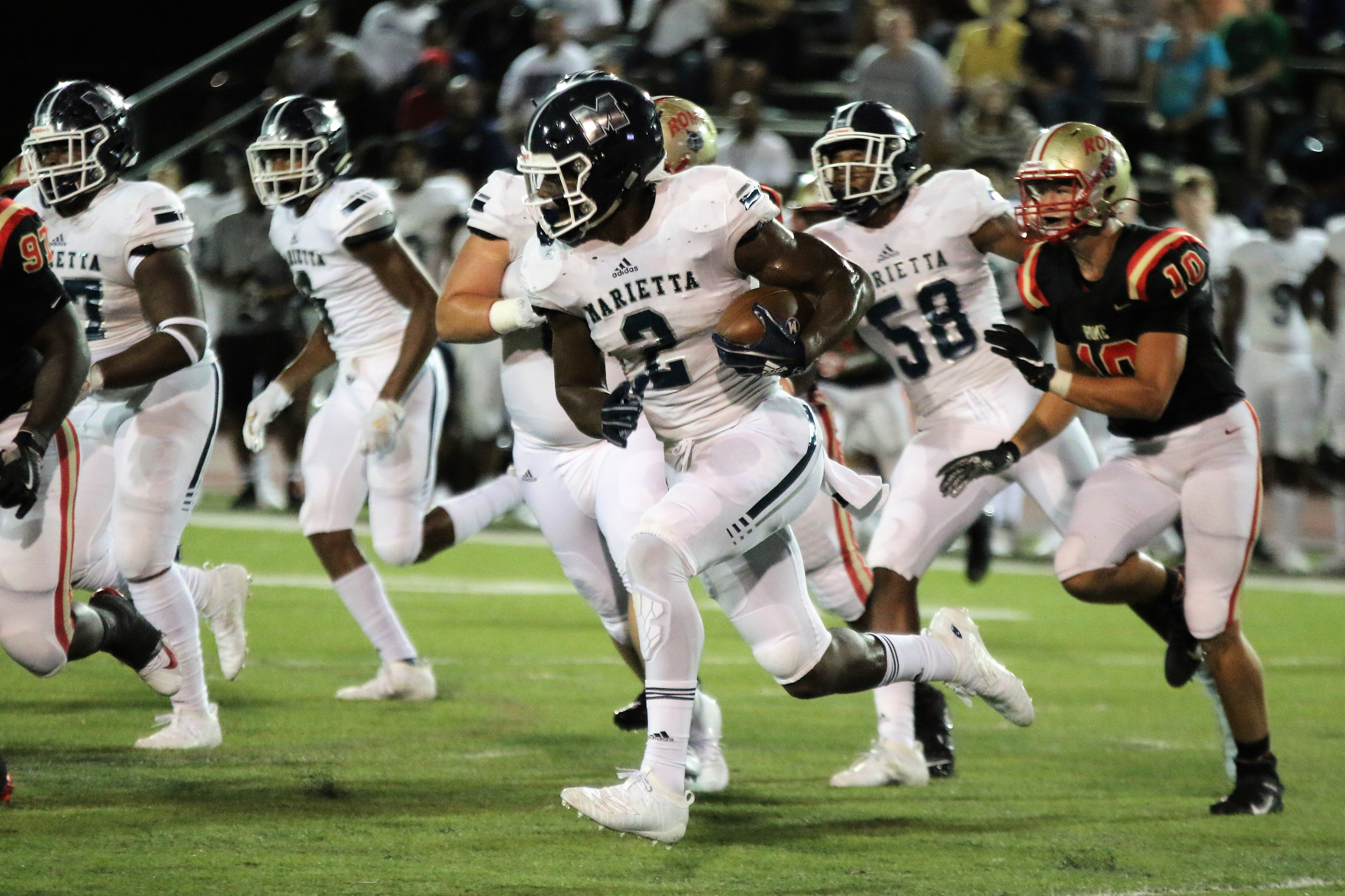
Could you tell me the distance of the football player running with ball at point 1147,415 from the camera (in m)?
4.66

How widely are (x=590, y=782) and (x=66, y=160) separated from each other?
2.45 m

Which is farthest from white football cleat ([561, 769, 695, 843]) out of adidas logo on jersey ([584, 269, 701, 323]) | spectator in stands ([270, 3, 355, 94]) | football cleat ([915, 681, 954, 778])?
spectator in stands ([270, 3, 355, 94])

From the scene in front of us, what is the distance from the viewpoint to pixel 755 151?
11.5 meters

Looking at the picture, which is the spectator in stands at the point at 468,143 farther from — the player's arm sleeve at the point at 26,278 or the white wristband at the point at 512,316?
the player's arm sleeve at the point at 26,278

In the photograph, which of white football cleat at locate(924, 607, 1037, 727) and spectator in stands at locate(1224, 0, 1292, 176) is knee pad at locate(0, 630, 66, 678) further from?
spectator in stands at locate(1224, 0, 1292, 176)

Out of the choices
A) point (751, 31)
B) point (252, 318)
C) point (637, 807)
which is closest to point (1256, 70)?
point (751, 31)

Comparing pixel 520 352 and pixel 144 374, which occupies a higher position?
pixel 144 374

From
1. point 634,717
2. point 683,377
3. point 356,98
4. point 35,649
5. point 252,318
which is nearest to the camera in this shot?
point 683,377

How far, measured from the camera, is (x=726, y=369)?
415cm

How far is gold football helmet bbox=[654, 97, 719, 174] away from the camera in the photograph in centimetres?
528

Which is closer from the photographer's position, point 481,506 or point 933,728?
point 933,728

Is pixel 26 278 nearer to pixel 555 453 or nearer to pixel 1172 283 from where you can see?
pixel 555 453

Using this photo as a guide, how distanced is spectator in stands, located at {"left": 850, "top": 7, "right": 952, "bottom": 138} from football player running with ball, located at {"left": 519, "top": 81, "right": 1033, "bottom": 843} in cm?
810

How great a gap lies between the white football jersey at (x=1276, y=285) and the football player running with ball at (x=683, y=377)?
6.61 m
